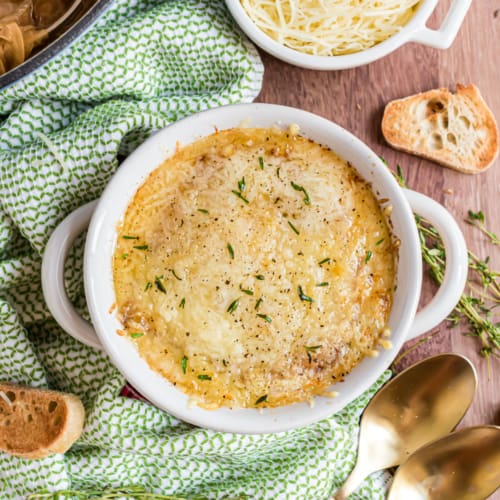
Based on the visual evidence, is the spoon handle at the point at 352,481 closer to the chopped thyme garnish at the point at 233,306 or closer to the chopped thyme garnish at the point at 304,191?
the chopped thyme garnish at the point at 233,306

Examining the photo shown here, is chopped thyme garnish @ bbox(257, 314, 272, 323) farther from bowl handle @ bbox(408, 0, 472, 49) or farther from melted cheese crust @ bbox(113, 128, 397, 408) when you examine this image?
bowl handle @ bbox(408, 0, 472, 49)

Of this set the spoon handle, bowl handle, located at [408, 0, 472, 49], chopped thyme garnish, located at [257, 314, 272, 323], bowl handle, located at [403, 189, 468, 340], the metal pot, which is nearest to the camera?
the metal pot

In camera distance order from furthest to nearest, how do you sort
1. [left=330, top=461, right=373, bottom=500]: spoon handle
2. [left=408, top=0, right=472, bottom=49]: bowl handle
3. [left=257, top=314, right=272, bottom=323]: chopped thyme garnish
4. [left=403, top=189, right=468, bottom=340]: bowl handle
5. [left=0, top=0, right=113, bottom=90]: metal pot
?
[left=330, top=461, right=373, bottom=500]: spoon handle < [left=408, top=0, right=472, bottom=49]: bowl handle < [left=403, top=189, right=468, bottom=340]: bowl handle < [left=257, top=314, right=272, bottom=323]: chopped thyme garnish < [left=0, top=0, right=113, bottom=90]: metal pot

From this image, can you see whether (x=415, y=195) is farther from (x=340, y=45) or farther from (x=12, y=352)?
(x=12, y=352)

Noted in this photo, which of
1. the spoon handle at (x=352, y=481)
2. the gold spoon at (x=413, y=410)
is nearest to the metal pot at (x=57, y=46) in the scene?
the gold spoon at (x=413, y=410)

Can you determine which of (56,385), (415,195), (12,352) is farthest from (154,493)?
(415,195)

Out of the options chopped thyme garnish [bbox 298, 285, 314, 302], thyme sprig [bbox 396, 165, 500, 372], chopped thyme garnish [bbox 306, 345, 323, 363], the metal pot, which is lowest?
thyme sprig [bbox 396, 165, 500, 372]

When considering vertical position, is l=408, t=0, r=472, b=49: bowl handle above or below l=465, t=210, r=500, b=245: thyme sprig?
above

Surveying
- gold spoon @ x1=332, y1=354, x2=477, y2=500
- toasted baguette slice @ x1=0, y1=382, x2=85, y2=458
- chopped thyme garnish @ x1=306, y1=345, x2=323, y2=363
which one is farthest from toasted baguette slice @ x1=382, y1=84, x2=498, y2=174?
toasted baguette slice @ x1=0, y1=382, x2=85, y2=458
